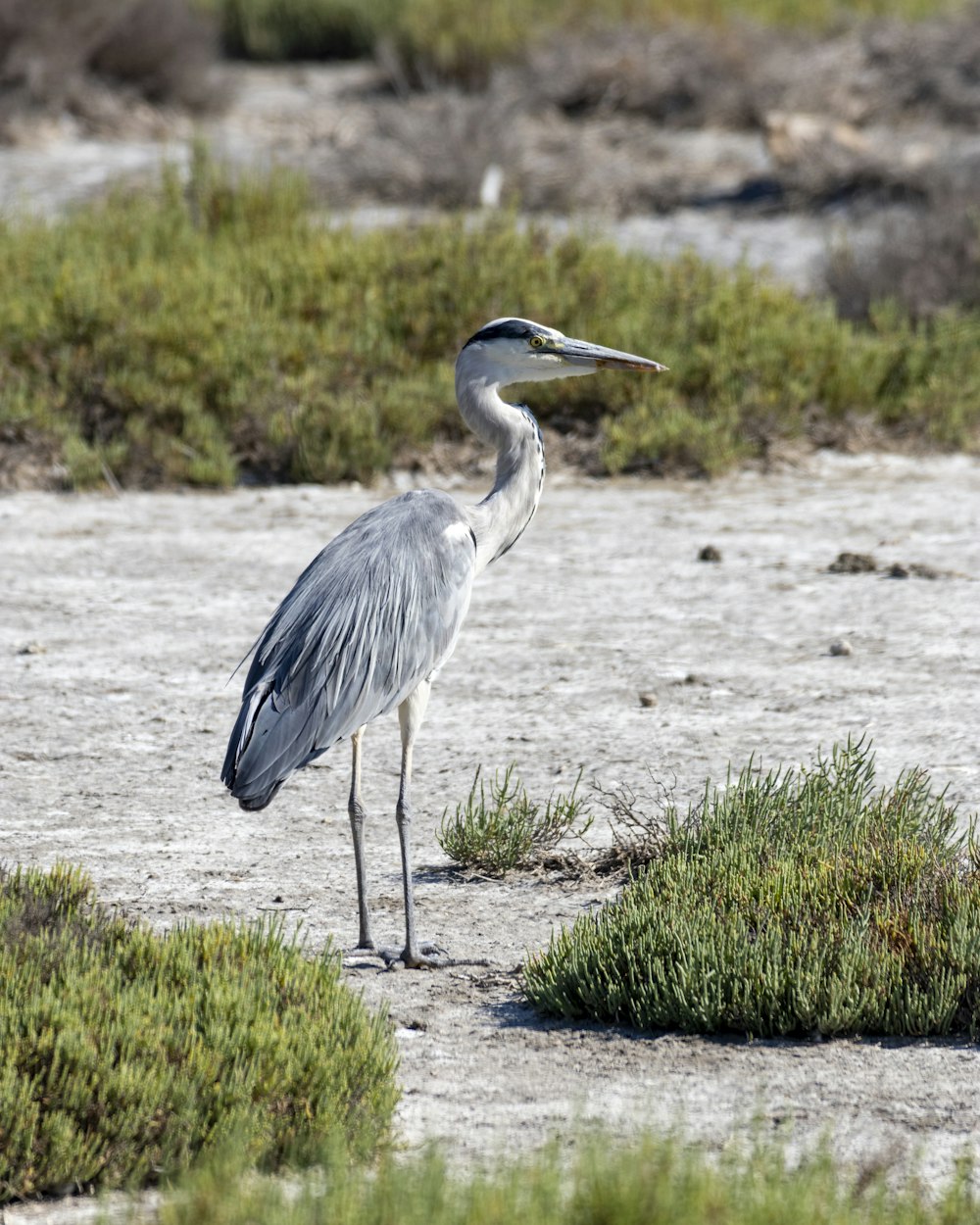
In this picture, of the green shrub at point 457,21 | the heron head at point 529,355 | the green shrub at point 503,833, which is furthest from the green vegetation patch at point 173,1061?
the green shrub at point 457,21

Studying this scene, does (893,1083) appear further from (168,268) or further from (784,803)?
(168,268)

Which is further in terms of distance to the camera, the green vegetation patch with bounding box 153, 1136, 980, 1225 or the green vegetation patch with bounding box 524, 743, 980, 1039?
the green vegetation patch with bounding box 524, 743, 980, 1039

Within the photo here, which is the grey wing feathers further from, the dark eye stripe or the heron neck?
the dark eye stripe

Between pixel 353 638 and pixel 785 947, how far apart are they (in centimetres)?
148

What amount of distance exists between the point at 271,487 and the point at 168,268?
2067 millimetres

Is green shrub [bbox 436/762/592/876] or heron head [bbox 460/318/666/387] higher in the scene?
heron head [bbox 460/318/666/387]

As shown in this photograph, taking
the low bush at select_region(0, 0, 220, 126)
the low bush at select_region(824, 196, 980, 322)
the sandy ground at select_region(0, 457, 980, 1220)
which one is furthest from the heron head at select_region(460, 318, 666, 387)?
the low bush at select_region(0, 0, 220, 126)

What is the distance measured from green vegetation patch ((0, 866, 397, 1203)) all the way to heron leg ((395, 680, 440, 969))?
69cm

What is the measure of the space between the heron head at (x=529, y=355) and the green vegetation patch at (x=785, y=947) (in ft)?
5.50

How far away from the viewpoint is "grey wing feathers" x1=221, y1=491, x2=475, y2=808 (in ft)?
15.9

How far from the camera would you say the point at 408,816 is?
512cm

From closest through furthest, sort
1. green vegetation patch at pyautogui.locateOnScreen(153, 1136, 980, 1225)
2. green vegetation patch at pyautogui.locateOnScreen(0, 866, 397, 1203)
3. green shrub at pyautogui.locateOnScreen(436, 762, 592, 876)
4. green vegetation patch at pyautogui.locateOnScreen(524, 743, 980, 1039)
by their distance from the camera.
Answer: green vegetation patch at pyautogui.locateOnScreen(153, 1136, 980, 1225) → green vegetation patch at pyautogui.locateOnScreen(0, 866, 397, 1203) → green vegetation patch at pyautogui.locateOnScreen(524, 743, 980, 1039) → green shrub at pyautogui.locateOnScreen(436, 762, 592, 876)

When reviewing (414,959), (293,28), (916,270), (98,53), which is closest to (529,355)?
(414,959)

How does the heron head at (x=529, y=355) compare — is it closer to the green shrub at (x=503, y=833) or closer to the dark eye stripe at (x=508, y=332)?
the dark eye stripe at (x=508, y=332)
